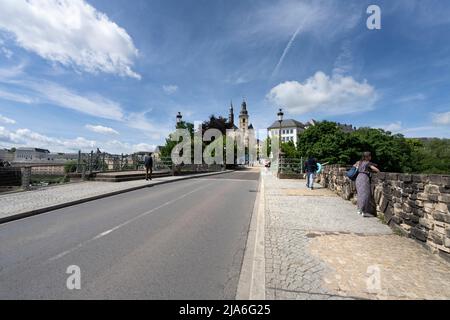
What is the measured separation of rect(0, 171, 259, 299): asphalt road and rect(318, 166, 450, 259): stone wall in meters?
3.26

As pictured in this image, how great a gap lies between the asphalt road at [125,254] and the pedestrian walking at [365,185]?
10.5 ft

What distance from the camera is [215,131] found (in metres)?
46.7

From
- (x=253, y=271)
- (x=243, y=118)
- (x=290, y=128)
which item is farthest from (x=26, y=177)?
(x=290, y=128)

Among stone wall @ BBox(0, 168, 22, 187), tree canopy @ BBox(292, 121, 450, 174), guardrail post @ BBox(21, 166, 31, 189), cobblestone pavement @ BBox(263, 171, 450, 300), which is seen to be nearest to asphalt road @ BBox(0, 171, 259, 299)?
cobblestone pavement @ BBox(263, 171, 450, 300)

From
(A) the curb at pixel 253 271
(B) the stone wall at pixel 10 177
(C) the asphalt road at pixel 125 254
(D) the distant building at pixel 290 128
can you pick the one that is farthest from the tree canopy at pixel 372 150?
(D) the distant building at pixel 290 128

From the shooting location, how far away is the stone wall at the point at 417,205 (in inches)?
161

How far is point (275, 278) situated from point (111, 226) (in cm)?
423

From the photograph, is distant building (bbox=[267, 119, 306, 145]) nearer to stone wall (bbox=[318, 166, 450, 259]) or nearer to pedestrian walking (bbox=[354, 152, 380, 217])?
pedestrian walking (bbox=[354, 152, 380, 217])

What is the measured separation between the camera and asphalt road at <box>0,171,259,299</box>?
121 inches

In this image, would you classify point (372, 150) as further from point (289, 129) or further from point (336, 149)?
point (289, 129)

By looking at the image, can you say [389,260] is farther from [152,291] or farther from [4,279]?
[4,279]

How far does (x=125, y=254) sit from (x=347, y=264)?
3.50 m

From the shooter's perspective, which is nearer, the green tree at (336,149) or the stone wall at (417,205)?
the stone wall at (417,205)

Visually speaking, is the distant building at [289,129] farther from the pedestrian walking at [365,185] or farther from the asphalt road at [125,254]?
the asphalt road at [125,254]
